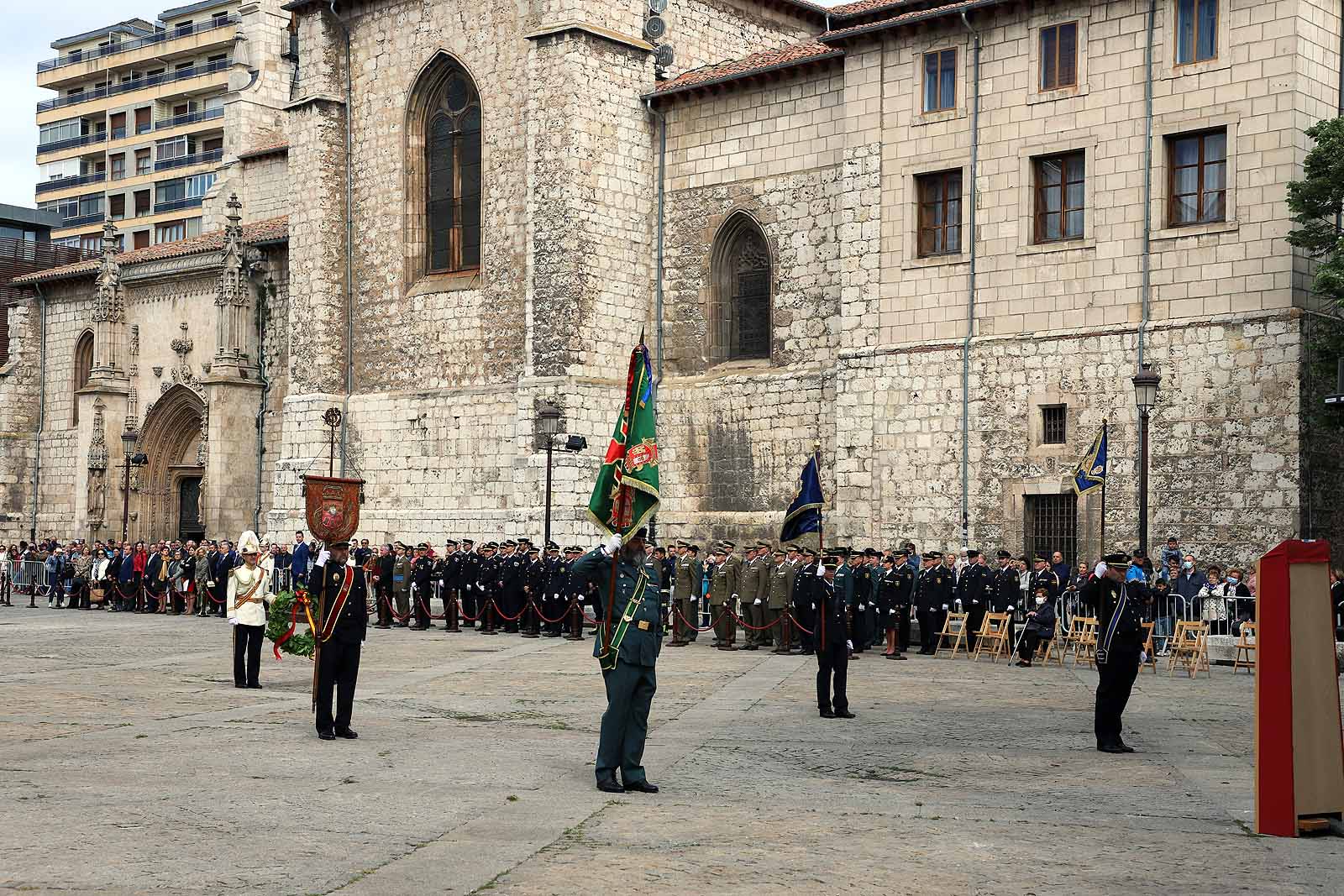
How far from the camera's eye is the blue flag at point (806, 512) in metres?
18.8

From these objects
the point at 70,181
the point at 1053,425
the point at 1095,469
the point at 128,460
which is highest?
the point at 70,181

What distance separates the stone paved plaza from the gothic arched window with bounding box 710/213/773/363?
1420 cm

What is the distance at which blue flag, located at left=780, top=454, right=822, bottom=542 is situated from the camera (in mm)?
18812

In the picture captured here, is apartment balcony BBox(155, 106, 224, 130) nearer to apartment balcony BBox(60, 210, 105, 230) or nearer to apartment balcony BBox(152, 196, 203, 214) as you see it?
apartment balcony BBox(152, 196, 203, 214)

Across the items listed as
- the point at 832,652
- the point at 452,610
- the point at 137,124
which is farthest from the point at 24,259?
the point at 832,652

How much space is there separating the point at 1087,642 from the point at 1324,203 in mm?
6988

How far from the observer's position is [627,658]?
34.9ft

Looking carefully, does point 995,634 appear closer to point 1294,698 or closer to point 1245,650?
point 1245,650

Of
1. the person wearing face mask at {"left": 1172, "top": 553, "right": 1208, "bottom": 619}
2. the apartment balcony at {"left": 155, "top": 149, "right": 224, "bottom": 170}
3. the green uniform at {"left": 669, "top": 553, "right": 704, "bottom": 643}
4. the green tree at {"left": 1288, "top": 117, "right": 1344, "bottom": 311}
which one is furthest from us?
the apartment balcony at {"left": 155, "top": 149, "right": 224, "bottom": 170}

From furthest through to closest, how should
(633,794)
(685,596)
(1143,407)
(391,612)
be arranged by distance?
(391,612) < (685,596) < (1143,407) < (633,794)

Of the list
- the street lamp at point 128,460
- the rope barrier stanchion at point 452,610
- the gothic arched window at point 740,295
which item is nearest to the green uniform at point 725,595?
the rope barrier stanchion at point 452,610

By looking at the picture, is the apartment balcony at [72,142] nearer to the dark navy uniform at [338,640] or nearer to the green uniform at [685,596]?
the green uniform at [685,596]

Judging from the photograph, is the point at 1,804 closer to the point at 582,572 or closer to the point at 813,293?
the point at 582,572

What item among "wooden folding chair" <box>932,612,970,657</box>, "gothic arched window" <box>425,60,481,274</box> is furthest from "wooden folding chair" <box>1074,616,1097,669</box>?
"gothic arched window" <box>425,60,481,274</box>
